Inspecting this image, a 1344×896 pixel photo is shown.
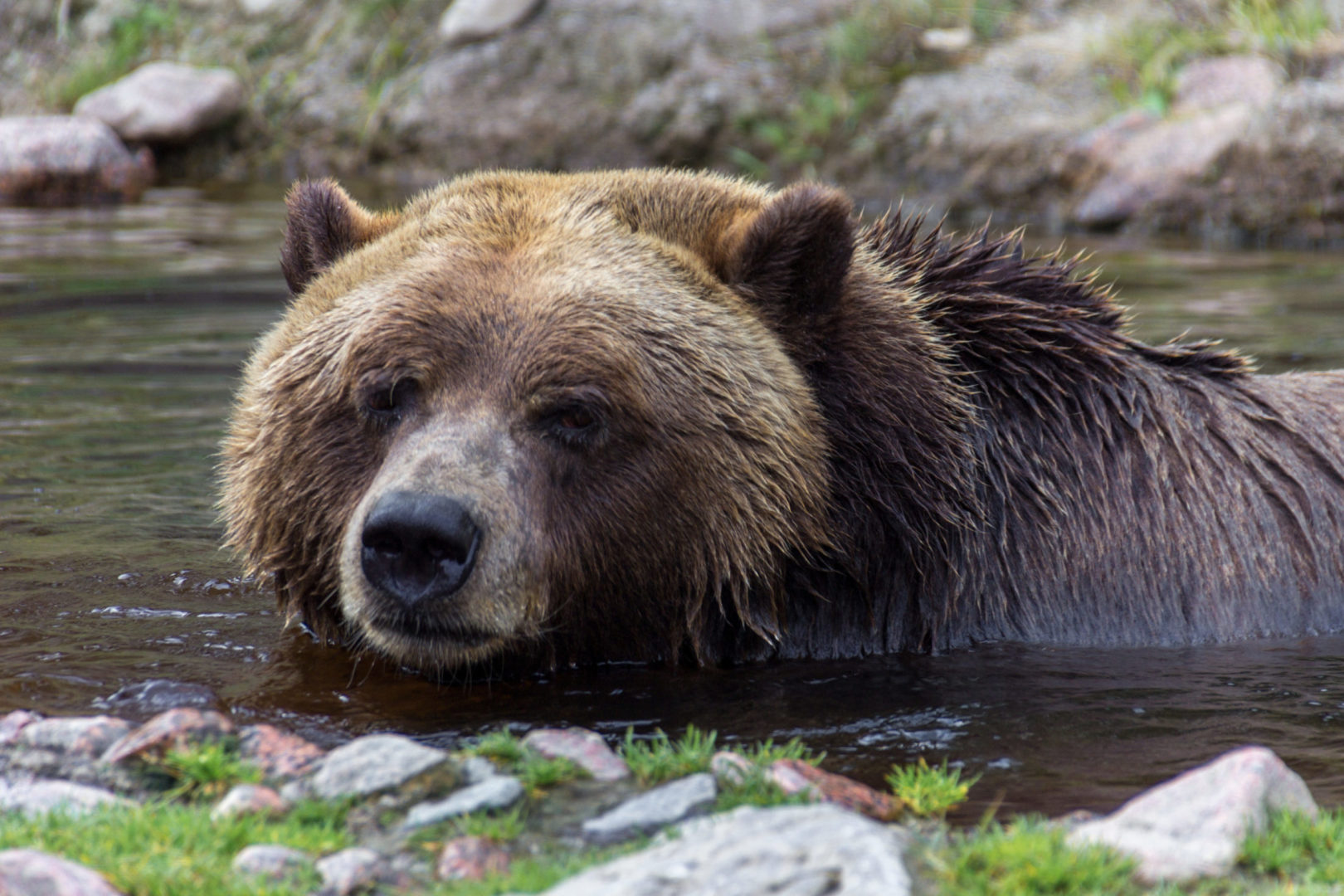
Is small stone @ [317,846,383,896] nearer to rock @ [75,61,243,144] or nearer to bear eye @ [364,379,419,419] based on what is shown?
bear eye @ [364,379,419,419]

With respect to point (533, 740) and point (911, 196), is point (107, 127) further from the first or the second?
point (533, 740)

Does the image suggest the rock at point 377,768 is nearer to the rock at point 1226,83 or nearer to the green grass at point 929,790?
the green grass at point 929,790

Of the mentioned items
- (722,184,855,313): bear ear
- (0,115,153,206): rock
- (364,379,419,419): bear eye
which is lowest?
(364,379,419,419): bear eye

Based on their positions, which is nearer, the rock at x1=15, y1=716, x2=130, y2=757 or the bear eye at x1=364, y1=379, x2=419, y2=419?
the rock at x1=15, y1=716, x2=130, y2=757

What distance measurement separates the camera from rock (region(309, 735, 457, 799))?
371 centimetres

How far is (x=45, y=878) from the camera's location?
9.80 ft

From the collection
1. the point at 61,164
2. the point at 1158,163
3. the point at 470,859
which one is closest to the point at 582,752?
the point at 470,859

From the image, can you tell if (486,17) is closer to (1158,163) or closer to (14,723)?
(1158,163)

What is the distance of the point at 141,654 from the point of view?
518 cm

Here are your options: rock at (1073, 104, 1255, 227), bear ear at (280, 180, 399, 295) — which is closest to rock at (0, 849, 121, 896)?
bear ear at (280, 180, 399, 295)

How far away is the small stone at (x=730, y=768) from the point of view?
12.4 ft

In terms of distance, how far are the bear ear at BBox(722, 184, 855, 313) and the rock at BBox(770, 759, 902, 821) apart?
1.81 metres

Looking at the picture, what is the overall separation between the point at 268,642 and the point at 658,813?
2346 mm

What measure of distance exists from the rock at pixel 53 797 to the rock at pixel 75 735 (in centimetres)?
14
